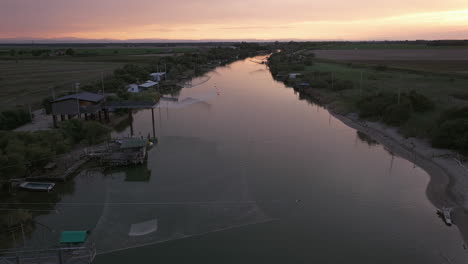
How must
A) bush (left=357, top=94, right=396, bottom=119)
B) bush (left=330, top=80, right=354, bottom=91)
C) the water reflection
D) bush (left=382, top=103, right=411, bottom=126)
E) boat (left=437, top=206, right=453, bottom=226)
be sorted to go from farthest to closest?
bush (left=330, top=80, right=354, bottom=91) < bush (left=357, top=94, right=396, bottom=119) < bush (left=382, top=103, right=411, bottom=126) < the water reflection < boat (left=437, top=206, right=453, bottom=226)

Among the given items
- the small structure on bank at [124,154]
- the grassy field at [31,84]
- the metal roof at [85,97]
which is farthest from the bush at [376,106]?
the grassy field at [31,84]

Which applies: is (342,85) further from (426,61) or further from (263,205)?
(426,61)

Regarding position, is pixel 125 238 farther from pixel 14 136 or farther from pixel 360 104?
pixel 360 104

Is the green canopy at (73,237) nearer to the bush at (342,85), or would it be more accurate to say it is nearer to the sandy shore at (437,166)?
the sandy shore at (437,166)

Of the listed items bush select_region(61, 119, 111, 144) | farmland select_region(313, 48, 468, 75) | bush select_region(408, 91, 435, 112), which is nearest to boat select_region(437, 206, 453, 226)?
bush select_region(408, 91, 435, 112)

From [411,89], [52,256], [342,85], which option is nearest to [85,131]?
[52,256]

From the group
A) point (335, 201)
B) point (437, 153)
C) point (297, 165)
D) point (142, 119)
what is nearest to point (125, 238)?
point (335, 201)

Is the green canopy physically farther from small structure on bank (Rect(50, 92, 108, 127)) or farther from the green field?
the green field
